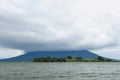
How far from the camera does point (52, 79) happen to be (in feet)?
193

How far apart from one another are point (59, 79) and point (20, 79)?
354 inches

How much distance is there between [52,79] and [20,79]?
7376 millimetres

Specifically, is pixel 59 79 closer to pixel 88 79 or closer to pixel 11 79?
pixel 88 79

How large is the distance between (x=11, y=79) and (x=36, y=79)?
578 centimetres

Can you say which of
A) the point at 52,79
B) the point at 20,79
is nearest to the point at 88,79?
the point at 52,79

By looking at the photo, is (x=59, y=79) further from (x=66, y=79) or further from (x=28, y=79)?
(x=28, y=79)

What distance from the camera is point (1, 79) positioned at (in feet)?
192

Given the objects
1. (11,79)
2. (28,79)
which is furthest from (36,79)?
(11,79)

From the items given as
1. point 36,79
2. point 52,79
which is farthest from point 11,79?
point 52,79

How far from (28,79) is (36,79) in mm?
1834

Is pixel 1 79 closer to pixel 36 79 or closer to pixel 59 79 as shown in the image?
pixel 36 79

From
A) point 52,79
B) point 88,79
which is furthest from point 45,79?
point 88,79

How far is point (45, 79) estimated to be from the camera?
192 feet

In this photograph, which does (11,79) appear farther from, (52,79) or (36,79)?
(52,79)
